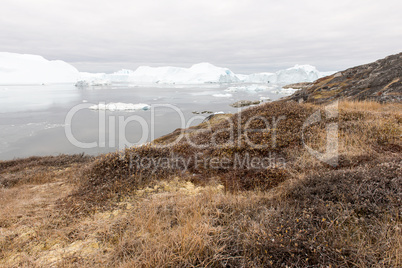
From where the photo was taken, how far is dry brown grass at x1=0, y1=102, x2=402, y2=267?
118 inches

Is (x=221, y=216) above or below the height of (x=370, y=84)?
below

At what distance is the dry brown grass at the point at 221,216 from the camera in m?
2.99

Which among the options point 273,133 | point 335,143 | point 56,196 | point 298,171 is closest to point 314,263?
point 298,171

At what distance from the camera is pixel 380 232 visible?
9.96ft

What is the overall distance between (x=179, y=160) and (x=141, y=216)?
3.63 metres

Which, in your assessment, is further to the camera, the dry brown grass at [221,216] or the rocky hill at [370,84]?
the rocky hill at [370,84]

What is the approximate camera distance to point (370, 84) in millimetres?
17672

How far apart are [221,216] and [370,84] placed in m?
20.3

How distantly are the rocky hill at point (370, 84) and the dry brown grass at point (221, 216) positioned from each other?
10750 mm

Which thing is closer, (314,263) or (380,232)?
A: (314,263)

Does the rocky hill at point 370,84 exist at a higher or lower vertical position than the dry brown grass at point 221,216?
higher

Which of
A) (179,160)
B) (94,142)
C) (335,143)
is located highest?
(335,143)

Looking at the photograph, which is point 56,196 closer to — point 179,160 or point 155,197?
point 155,197

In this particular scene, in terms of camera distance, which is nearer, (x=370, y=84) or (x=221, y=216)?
(x=221, y=216)
